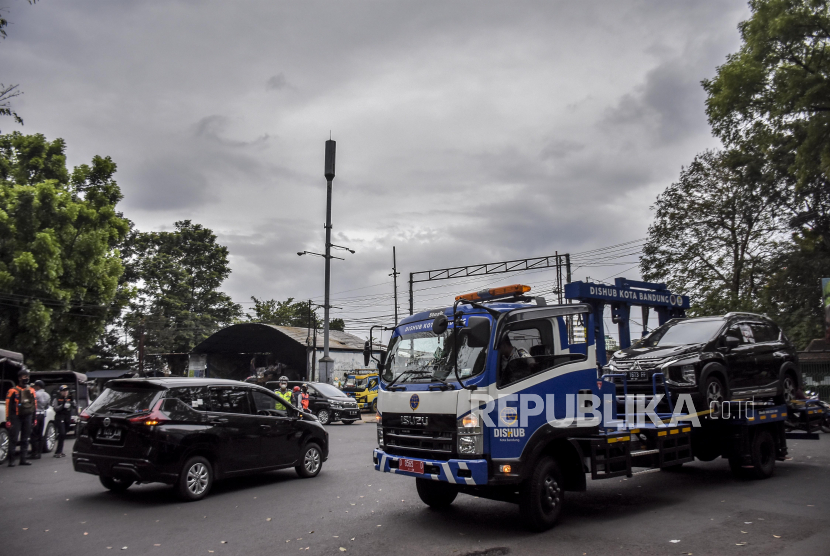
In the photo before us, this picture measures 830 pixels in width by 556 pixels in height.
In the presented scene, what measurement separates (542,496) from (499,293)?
2.65 m

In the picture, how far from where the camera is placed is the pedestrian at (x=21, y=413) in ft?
40.7

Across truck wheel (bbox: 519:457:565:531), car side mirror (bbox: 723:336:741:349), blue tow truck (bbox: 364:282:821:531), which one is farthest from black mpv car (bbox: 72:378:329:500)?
car side mirror (bbox: 723:336:741:349)

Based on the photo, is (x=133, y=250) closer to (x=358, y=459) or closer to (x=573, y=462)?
(x=358, y=459)

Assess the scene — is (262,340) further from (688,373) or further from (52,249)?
(688,373)

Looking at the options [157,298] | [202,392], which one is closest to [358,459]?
[202,392]

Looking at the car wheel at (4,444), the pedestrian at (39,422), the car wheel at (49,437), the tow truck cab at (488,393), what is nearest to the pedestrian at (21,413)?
the car wheel at (4,444)

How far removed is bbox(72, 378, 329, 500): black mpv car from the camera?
839 cm

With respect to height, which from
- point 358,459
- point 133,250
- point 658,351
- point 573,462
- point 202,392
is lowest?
point 358,459

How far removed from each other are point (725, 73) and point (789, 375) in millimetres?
16328

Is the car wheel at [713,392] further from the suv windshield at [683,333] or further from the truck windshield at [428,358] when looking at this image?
the truck windshield at [428,358]

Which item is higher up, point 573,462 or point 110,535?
point 573,462

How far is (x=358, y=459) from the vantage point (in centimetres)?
1320

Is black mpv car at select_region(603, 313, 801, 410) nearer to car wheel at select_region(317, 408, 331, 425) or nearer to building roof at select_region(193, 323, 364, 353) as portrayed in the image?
car wheel at select_region(317, 408, 331, 425)

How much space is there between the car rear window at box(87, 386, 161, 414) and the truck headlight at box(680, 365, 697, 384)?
7482 mm
